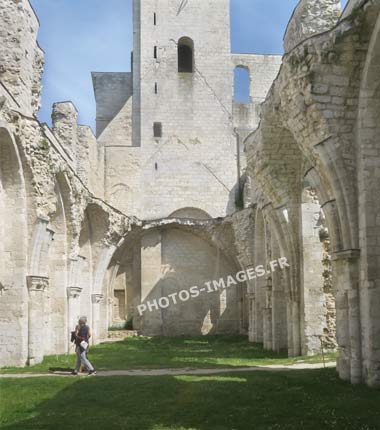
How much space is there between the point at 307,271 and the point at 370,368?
16.7 feet

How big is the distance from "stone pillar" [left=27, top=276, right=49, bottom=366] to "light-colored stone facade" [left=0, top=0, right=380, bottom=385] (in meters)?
0.04

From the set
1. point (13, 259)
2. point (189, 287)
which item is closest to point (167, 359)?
point (13, 259)

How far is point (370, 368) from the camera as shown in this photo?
27.2ft

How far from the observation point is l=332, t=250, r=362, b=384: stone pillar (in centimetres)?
859

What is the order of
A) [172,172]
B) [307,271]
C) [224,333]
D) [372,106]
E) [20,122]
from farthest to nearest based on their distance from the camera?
[172,172] < [224,333] < [307,271] < [20,122] < [372,106]

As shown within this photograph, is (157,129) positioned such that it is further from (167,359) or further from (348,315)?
(348,315)

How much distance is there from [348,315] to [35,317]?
23.3 feet

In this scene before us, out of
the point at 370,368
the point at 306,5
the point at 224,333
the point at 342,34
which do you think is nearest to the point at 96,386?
the point at 370,368

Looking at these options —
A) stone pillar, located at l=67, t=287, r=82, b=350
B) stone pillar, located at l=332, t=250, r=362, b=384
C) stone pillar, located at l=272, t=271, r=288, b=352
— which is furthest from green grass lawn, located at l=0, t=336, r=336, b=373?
stone pillar, located at l=332, t=250, r=362, b=384

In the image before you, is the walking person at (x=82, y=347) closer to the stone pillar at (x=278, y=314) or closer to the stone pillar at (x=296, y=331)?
the stone pillar at (x=296, y=331)

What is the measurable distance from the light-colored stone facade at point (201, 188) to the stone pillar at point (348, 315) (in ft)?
0.07

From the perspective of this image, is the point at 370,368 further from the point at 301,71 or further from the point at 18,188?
the point at 18,188

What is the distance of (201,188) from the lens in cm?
2694

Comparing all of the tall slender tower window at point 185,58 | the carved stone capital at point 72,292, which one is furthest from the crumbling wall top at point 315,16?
the tall slender tower window at point 185,58
